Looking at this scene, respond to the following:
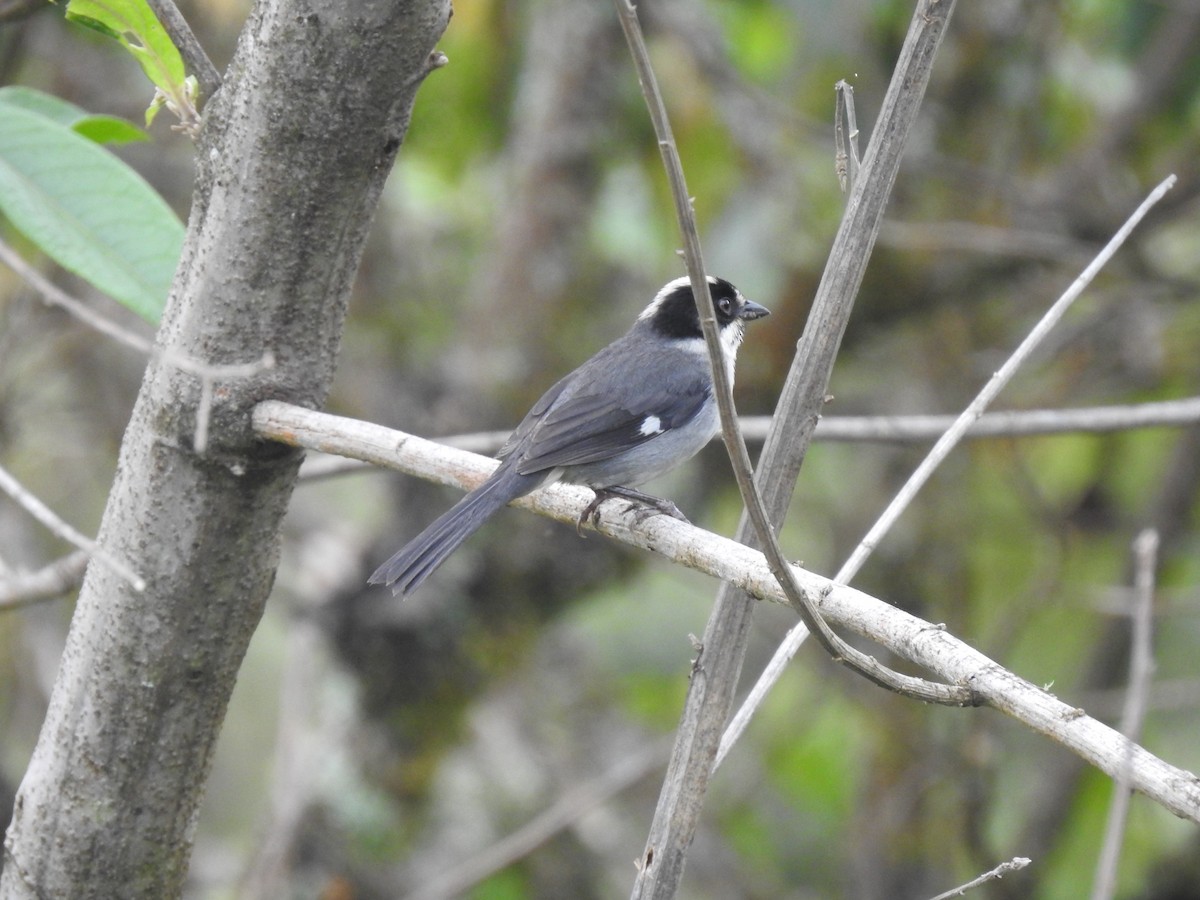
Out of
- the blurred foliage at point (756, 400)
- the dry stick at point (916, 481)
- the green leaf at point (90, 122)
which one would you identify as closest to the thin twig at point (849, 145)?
the dry stick at point (916, 481)

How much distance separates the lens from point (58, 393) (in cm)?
628

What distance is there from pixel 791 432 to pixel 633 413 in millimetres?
2030

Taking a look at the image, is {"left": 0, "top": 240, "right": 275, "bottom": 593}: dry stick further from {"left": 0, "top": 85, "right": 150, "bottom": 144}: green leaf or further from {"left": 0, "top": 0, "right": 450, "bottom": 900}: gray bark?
{"left": 0, "top": 85, "right": 150, "bottom": 144}: green leaf

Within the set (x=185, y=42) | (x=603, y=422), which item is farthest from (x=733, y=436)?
(x=603, y=422)

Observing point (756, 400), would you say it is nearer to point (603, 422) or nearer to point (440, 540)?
point (603, 422)

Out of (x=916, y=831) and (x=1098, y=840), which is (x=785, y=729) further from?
(x=1098, y=840)

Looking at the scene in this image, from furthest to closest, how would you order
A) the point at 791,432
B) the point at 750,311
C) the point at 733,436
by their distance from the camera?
the point at 750,311, the point at 791,432, the point at 733,436

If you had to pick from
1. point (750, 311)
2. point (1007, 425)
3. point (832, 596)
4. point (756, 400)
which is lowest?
point (832, 596)

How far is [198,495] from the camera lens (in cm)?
185

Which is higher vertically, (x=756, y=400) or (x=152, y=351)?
(x=756, y=400)

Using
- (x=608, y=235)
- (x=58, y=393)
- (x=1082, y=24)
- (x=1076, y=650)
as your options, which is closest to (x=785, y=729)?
(x=1076, y=650)

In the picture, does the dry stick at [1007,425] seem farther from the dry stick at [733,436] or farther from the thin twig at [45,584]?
the dry stick at [733,436]

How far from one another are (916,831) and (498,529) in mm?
2276

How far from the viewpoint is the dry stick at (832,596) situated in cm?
109
